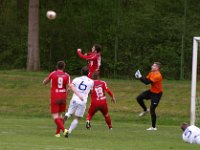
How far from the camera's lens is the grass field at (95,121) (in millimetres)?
16719

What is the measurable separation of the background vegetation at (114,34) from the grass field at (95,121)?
2177mm

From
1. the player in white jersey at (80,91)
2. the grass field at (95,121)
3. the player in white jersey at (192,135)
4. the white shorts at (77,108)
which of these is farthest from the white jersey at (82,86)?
the player in white jersey at (192,135)

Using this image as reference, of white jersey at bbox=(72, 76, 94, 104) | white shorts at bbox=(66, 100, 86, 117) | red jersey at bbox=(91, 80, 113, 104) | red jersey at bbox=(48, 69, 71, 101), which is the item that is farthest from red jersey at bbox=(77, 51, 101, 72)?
red jersey at bbox=(48, 69, 71, 101)

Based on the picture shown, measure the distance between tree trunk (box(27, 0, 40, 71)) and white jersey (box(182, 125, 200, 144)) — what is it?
22.2 metres

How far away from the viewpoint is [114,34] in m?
39.4

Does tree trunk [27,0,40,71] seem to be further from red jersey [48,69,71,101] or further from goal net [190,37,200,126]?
red jersey [48,69,71,101]

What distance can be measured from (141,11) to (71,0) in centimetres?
462

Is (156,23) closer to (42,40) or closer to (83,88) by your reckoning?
(42,40)

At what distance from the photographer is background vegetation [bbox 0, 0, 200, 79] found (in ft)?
126

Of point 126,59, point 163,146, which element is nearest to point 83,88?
point 163,146

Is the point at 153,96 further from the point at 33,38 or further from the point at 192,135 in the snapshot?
the point at 33,38

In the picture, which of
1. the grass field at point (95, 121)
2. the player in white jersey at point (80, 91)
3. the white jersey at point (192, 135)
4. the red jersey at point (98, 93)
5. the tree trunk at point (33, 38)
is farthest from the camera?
the tree trunk at point (33, 38)

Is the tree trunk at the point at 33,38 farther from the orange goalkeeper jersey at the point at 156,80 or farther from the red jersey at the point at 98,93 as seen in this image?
the red jersey at the point at 98,93

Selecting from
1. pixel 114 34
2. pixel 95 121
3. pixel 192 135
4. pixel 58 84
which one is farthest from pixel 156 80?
pixel 114 34
